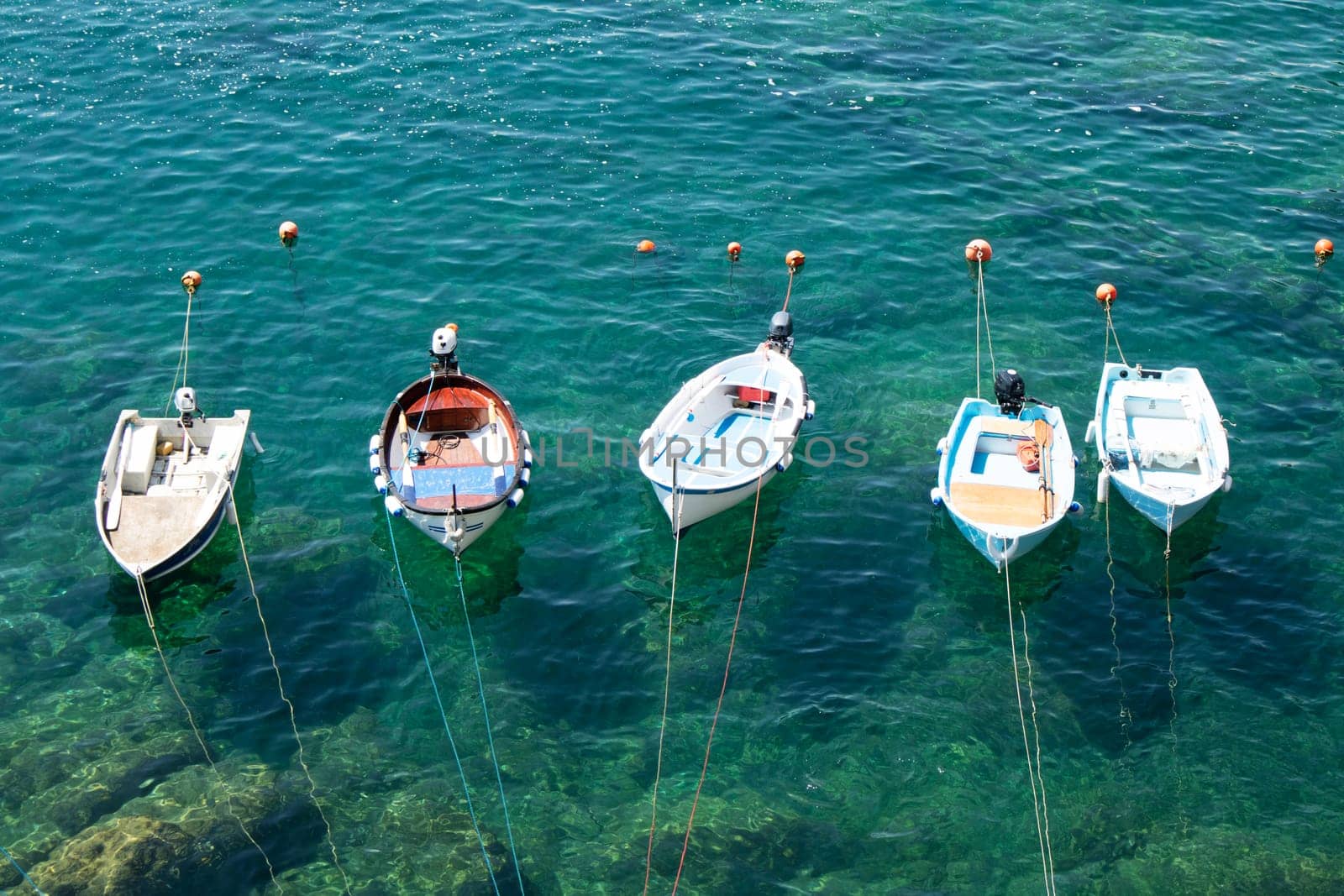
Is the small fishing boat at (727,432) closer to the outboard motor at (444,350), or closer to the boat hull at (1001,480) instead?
the boat hull at (1001,480)

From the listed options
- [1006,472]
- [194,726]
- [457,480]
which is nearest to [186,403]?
[457,480]

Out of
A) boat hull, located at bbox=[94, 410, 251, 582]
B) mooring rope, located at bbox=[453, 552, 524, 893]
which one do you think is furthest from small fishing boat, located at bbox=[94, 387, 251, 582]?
mooring rope, located at bbox=[453, 552, 524, 893]

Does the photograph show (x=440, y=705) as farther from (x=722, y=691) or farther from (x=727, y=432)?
(x=727, y=432)

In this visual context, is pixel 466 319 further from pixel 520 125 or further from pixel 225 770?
pixel 225 770

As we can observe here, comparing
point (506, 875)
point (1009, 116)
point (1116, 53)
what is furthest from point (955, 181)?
point (506, 875)

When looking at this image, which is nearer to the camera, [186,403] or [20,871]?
[20,871]

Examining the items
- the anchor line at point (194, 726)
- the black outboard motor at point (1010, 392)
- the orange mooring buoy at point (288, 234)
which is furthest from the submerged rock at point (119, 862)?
the black outboard motor at point (1010, 392)
